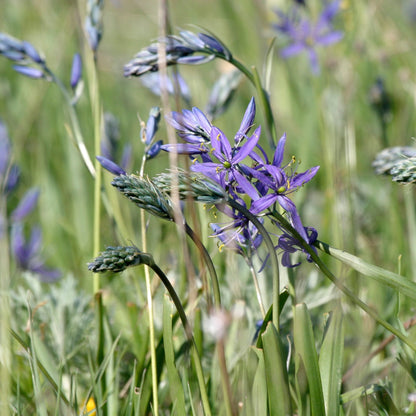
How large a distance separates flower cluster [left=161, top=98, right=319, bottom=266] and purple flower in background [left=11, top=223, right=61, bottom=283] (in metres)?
1.24

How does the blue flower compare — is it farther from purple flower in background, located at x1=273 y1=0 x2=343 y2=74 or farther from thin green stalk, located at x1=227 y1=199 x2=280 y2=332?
purple flower in background, located at x1=273 y1=0 x2=343 y2=74

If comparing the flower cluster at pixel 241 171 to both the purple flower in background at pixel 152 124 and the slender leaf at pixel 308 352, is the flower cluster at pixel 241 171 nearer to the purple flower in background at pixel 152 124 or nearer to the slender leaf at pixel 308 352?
the slender leaf at pixel 308 352

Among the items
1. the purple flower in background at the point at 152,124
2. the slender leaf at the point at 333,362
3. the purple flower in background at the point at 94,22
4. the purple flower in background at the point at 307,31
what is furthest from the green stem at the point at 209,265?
the purple flower in background at the point at 307,31

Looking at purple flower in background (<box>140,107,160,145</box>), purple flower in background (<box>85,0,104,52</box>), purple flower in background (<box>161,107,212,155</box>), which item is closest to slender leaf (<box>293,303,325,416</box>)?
purple flower in background (<box>161,107,212,155</box>)

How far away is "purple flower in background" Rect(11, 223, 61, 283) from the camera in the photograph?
2.01 m

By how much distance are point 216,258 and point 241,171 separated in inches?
31.6

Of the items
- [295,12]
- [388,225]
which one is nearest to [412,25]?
[295,12]

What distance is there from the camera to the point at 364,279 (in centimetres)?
179

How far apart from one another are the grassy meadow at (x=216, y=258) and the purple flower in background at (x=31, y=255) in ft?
0.14

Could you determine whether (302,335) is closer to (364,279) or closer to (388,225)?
(364,279)

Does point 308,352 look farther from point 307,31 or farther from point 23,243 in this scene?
point 307,31

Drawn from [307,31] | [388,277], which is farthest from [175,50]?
[307,31]

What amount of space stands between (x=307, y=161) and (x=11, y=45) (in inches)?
44.5

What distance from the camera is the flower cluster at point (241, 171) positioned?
885 millimetres
